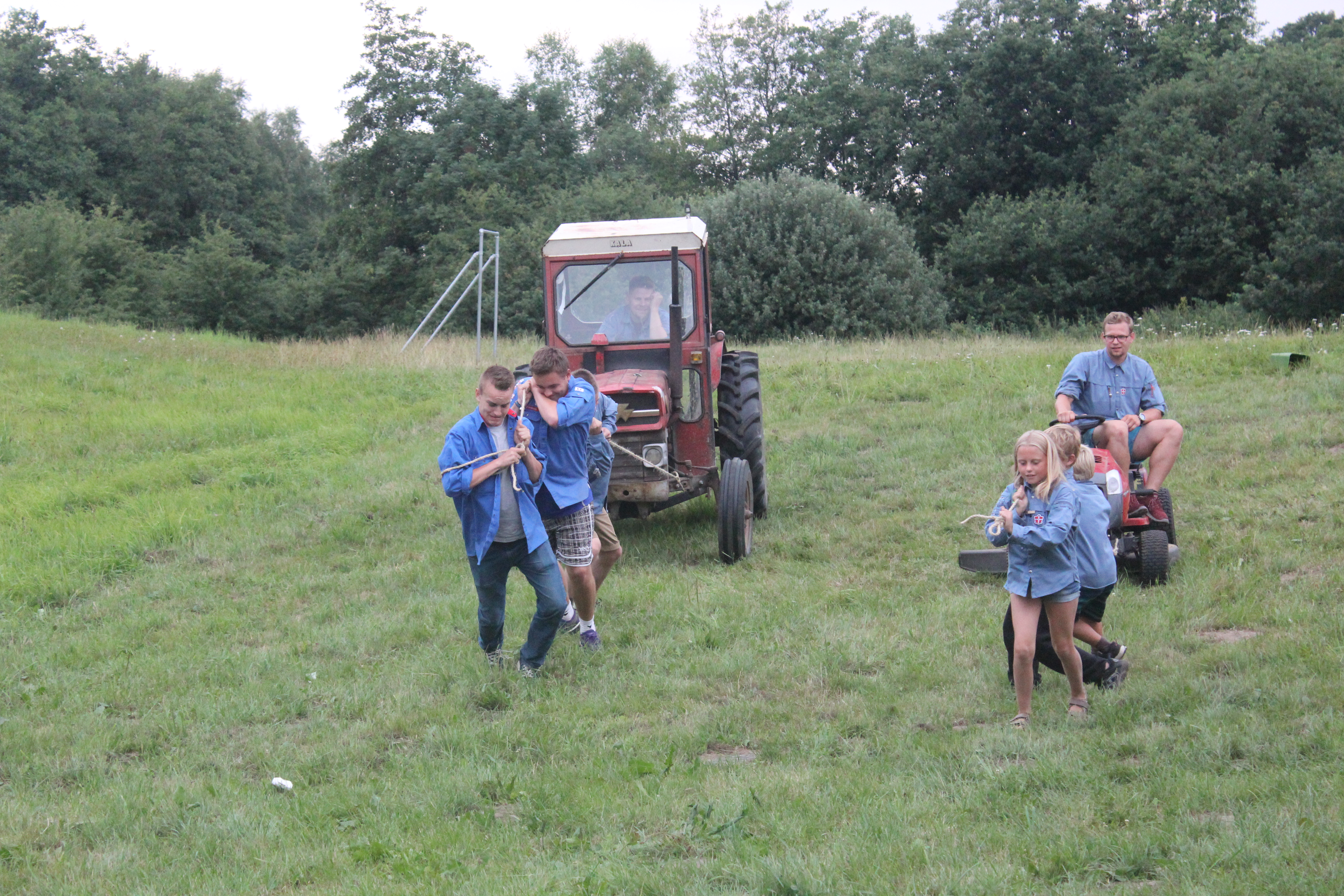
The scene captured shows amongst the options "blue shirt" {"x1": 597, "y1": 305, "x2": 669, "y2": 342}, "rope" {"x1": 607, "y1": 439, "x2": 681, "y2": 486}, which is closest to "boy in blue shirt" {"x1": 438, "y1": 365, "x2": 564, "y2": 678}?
"rope" {"x1": 607, "y1": 439, "x2": 681, "y2": 486}

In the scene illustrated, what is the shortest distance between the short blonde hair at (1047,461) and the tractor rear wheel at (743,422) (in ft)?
13.5

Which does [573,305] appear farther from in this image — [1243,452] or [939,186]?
[939,186]

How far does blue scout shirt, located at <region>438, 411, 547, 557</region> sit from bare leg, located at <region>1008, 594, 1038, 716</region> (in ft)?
7.85

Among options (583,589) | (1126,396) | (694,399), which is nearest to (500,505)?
(583,589)

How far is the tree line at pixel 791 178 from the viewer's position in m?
30.1

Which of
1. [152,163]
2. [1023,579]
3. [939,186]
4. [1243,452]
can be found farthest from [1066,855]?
[152,163]

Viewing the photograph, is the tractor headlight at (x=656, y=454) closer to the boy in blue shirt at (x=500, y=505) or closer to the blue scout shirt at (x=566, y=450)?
the blue scout shirt at (x=566, y=450)

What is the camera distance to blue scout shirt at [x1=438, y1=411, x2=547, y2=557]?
5891 mm

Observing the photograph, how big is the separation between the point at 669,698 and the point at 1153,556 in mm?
3336

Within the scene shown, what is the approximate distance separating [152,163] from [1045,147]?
36009mm

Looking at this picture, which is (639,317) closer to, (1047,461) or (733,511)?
(733,511)

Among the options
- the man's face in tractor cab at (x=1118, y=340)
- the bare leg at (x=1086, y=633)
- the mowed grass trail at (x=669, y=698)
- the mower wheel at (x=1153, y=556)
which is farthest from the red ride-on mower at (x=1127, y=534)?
the bare leg at (x=1086, y=633)

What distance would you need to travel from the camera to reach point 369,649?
7.04m

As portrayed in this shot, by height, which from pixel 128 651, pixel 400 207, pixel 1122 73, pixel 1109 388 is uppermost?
pixel 1122 73
